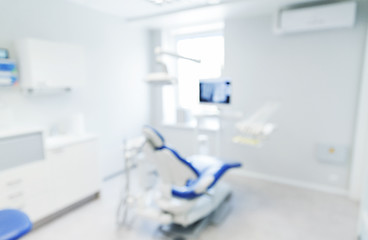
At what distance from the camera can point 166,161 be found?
2.13m

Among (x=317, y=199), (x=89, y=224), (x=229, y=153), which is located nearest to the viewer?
(x=89, y=224)

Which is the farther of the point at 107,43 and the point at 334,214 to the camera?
the point at 107,43

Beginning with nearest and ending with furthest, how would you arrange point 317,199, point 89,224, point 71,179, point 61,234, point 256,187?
point 61,234
point 89,224
point 71,179
point 317,199
point 256,187

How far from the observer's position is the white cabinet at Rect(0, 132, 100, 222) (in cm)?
210

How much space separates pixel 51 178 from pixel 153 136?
4.12 ft

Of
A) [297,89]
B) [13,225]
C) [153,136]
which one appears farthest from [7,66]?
[297,89]

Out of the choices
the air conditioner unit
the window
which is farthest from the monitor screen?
the air conditioner unit

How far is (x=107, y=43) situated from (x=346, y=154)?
360cm

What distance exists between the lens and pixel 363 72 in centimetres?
269

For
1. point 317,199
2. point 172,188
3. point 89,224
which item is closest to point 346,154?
point 317,199

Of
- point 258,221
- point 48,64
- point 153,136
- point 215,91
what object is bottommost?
point 258,221

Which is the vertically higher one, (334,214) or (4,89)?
(4,89)

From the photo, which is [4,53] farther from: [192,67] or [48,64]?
[192,67]

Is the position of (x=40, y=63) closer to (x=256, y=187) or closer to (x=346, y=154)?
(x=256, y=187)
